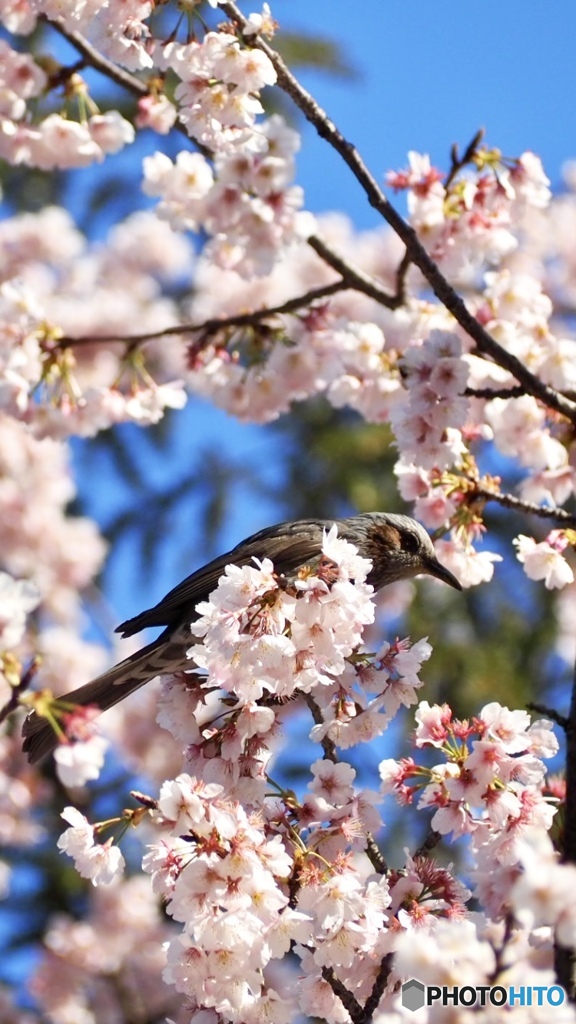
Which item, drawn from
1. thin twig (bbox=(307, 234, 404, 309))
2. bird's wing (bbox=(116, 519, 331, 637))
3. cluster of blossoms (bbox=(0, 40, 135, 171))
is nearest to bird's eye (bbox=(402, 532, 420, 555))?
bird's wing (bbox=(116, 519, 331, 637))

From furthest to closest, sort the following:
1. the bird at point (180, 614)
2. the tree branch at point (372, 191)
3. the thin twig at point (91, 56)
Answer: the thin twig at point (91, 56) → the bird at point (180, 614) → the tree branch at point (372, 191)

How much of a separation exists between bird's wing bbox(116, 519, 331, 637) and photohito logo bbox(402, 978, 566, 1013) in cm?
156

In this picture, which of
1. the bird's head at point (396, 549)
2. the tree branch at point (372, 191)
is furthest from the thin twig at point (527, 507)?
the bird's head at point (396, 549)

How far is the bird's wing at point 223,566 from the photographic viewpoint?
10.6 ft

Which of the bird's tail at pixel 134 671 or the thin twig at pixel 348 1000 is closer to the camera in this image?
the thin twig at pixel 348 1000

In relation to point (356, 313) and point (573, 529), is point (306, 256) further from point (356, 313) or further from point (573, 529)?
point (573, 529)

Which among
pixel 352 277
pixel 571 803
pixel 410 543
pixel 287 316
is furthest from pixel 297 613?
pixel 287 316

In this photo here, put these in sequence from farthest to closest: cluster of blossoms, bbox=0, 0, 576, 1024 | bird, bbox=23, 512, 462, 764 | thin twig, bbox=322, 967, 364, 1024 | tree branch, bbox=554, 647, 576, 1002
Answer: bird, bbox=23, 512, 462, 764
tree branch, bbox=554, 647, 576, 1002
thin twig, bbox=322, 967, 364, 1024
cluster of blossoms, bbox=0, 0, 576, 1024

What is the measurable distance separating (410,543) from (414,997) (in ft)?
6.54

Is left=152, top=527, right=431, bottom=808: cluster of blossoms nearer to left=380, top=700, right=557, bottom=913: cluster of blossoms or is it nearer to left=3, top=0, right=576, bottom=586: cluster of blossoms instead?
left=380, top=700, right=557, bottom=913: cluster of blossoms

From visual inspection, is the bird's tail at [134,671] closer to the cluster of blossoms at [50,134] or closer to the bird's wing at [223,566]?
the bird's wing at [223,566]

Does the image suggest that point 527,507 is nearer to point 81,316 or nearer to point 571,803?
point 571,803

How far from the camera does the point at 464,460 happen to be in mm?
3383

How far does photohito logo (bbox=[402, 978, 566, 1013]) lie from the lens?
1646 millimetres
